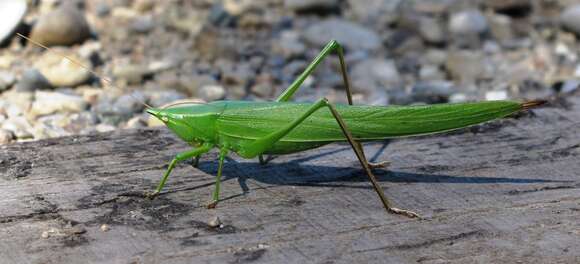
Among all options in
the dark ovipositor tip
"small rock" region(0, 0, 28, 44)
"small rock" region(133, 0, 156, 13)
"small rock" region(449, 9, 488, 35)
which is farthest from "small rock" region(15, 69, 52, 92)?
the dark ovipositor tip

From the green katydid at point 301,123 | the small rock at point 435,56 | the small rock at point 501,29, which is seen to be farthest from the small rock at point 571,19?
the green katydid at point 301,123

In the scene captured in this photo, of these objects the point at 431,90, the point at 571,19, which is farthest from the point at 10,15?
the point at 571,19

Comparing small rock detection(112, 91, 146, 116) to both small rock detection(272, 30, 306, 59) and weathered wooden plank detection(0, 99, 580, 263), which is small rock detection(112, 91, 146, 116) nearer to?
small rock detection(272, 30, 306, 59)

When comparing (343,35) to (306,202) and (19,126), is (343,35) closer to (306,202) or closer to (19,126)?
(19,126)

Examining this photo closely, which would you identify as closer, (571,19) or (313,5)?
(571,19)

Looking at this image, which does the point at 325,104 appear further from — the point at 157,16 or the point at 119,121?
the point at 157,16

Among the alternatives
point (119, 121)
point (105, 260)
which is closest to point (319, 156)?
point (105, 260)
